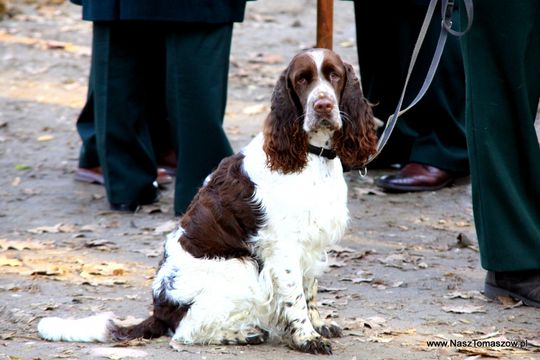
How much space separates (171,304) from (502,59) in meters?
2.05

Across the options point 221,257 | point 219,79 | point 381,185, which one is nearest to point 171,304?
point 221,257

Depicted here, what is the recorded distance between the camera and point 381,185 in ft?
26.7

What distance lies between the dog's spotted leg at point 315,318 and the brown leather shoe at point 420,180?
302 centimetres

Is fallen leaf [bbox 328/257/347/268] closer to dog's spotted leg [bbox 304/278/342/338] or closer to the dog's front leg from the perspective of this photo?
dog's spotted leg [bbox 304/278/342/338]

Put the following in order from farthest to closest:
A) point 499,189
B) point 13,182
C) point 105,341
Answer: point 13,182, point 499,189, point 105,341

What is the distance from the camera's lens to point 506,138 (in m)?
5.37

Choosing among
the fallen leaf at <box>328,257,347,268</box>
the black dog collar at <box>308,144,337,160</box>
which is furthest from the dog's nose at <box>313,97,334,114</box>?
the fallen leaf at <box>328,257,347,268</box>

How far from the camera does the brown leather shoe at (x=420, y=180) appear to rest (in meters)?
8.05

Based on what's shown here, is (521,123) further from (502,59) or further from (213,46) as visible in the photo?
(213,46)

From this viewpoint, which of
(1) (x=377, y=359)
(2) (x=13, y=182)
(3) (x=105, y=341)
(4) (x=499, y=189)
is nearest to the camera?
(1) (x=377, y=359)

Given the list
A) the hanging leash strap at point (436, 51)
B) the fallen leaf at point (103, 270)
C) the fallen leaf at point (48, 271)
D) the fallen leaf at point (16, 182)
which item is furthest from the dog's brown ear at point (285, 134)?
the fallen leaf at point (16, 182)

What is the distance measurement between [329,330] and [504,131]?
1.36m

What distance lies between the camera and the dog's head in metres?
4.73

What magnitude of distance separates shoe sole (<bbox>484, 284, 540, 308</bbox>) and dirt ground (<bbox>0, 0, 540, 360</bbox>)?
40 mm
